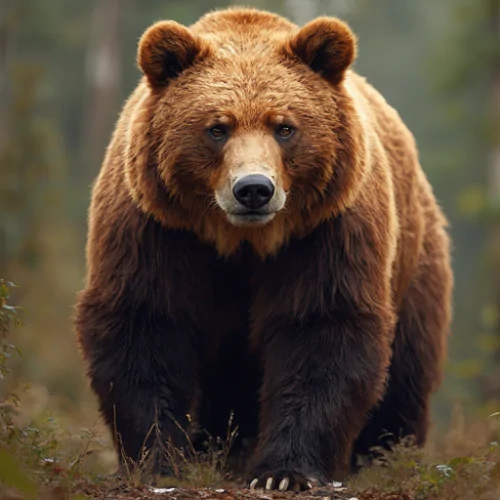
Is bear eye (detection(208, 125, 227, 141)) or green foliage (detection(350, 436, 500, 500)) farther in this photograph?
bear eye (detection(208, 125, 227, 141))

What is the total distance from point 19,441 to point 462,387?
42.0ft

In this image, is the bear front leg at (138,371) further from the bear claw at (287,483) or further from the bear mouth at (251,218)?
the bear mouth at (251,218)

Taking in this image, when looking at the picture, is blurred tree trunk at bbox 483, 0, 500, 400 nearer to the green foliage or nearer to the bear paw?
the green foliage

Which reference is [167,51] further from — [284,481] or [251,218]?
[284,481]

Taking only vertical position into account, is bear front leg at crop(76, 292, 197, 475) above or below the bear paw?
above

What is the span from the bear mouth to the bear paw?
1.43 meters

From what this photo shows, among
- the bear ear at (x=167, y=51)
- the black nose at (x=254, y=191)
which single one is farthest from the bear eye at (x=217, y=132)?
the bear ear at (x=167, y=51)

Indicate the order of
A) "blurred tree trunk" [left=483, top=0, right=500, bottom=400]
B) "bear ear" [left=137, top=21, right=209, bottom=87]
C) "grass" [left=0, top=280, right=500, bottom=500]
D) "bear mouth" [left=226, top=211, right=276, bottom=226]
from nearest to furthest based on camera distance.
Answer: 1. "grass" [left=0, top=280, right=500, bottom=500]
2. "bear mouth" [left=226, top=211, right=276, bottom=226]
3. "bear ear" [left=137, top=21, right=209, bottom=87]
4. "blurred tree trunk" [left=483, top=0, right=500, bottom=400]

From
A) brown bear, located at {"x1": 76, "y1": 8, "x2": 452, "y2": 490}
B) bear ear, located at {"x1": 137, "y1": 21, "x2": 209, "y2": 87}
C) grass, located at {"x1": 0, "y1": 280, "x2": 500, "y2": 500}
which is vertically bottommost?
grass, located at {"x1": 0, "y1": 280, "x2": 500, "y2": 500}

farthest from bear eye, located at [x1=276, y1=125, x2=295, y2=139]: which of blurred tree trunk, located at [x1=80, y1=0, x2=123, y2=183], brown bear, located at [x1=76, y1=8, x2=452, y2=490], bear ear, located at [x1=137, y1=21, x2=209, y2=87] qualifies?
blurred tree trunk, located at [x1=80, y1=0, x2=123, y2=183]

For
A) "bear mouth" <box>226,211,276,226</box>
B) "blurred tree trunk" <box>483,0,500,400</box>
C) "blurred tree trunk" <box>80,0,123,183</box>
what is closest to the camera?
"bear mouth" <box>226,211,276,226</box>

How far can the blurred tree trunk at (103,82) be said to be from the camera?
28547 millimetres

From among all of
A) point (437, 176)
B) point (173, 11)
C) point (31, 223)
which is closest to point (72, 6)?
point (173, 11)

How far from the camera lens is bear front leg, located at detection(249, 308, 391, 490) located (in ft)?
20.7
